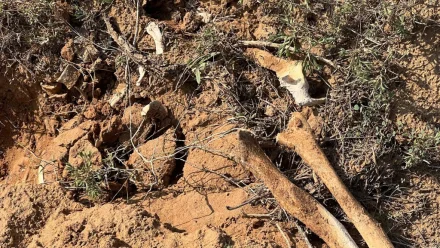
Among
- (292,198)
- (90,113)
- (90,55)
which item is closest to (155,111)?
(90,113)

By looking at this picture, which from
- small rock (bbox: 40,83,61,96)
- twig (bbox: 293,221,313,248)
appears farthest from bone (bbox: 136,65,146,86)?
twig (bbox: 293,221,313,248)

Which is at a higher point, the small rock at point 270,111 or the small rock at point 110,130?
the small rock at point 110,130

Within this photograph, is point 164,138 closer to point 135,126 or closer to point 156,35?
point 135,126

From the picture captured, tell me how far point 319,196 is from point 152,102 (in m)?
1.16

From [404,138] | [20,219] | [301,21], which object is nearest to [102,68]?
[20,219]

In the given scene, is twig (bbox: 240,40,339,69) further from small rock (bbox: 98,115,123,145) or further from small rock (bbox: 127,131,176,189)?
small rock (bbox: 98,115,123,145)

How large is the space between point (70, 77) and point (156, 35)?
64 centimetres

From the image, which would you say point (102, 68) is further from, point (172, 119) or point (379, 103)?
point (379, 103)

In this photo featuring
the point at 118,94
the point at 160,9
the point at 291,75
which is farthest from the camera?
the point at 160,9

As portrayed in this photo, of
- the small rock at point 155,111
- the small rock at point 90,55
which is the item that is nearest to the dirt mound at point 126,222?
the small rock at point 155,111

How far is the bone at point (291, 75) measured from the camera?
313 cm

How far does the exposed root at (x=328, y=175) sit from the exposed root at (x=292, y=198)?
100 mm

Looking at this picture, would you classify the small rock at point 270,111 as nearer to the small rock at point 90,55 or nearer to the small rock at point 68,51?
the small rock at point 90,55

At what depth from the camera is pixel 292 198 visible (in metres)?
2.80
